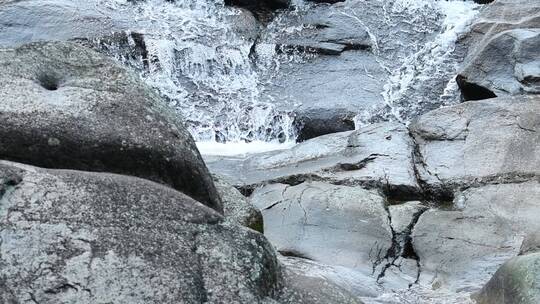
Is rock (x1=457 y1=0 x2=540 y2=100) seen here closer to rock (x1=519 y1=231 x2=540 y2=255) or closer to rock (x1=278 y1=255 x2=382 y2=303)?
rock (x1=519 y1=231 x2=540 y2=255)

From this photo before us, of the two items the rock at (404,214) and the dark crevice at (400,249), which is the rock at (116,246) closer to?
the dark crevice at (400,249)

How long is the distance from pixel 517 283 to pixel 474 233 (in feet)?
7.63

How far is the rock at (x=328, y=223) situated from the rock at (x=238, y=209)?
2035 mm

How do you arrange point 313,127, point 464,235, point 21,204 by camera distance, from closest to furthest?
point 21,204 → point 464,235 → point 313,127

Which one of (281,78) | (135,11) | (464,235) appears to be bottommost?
(464,235)

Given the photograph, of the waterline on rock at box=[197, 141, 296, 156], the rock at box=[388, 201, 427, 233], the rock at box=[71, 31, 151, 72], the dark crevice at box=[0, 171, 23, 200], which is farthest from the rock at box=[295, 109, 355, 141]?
the dark crevice at box=[0, 171, 23, 200]

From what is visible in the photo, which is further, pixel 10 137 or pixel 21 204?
pixel 10 137

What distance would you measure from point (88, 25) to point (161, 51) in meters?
1.24

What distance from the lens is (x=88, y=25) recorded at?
1405 centimetres

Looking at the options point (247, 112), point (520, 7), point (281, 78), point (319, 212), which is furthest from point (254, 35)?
point (319, 212)

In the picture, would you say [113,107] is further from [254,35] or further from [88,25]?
[254,35]

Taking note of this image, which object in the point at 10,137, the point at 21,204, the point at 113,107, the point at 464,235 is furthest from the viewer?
the point at 464,235

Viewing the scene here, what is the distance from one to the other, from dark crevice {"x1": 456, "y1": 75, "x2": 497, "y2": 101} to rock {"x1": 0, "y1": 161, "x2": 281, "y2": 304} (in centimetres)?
931

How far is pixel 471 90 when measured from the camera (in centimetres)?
1298
